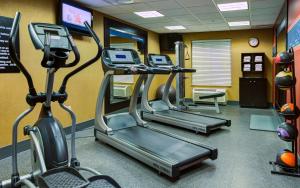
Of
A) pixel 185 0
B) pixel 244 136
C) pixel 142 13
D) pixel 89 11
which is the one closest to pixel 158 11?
pixel 142 13

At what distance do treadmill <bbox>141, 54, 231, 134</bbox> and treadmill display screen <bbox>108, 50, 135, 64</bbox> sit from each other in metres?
1.06

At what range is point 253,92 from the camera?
7922mm

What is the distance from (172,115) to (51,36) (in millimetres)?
3842

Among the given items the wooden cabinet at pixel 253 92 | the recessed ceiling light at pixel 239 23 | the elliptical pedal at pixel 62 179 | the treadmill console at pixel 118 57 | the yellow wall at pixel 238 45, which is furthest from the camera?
the yellow wall at pixel 238 45

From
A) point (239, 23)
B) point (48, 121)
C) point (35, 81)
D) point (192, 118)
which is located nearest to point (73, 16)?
point (35, 81)

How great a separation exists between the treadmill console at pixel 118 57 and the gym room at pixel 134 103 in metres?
0.02

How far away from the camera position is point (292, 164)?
303 centimetres

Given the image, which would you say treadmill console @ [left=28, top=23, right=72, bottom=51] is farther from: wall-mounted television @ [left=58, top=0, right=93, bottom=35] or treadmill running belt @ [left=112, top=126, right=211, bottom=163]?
wall-mounted television @ [left=58, top=0, right=93, bottom=35]

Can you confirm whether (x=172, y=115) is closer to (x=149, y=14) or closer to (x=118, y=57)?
(x=118, y=57)

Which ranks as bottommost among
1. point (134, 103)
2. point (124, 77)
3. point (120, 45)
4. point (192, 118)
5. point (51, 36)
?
point (192, 118)

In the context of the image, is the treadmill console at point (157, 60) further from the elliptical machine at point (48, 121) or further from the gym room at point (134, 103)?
the elliptical machine at point (48, 121)

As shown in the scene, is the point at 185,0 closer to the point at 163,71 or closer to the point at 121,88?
the point at 163,71

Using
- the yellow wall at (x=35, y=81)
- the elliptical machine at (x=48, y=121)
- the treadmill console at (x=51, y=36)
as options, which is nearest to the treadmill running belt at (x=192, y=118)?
the yellow wall at (x=35, y=81)

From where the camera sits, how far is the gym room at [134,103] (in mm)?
2381
